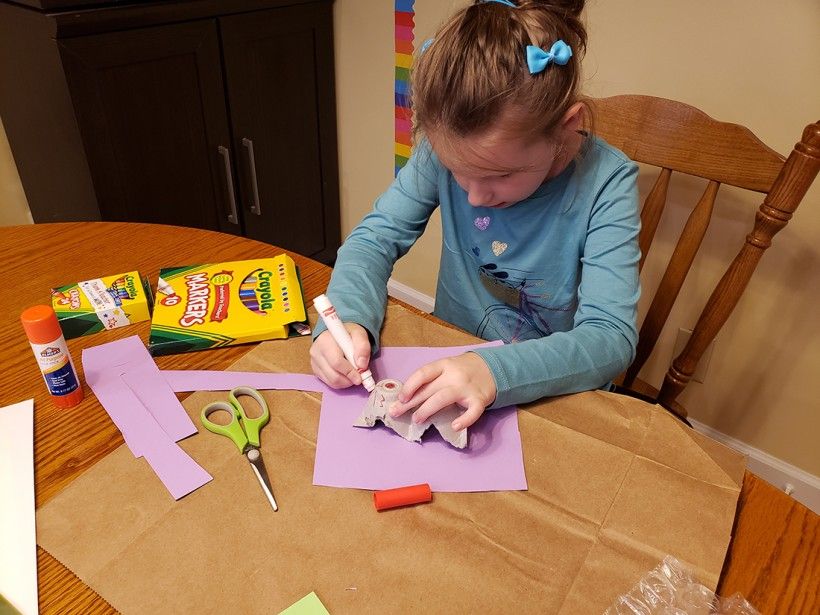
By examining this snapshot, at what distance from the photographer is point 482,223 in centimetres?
94

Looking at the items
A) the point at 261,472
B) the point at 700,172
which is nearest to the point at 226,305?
the point at 261,472

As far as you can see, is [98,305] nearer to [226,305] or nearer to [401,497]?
[226,305]

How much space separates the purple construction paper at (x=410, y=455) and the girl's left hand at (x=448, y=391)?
0.09 feet

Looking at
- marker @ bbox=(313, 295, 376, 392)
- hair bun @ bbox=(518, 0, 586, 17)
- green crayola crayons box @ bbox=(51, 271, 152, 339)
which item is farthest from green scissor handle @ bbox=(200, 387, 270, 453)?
hair bun @ bbox=(518, 0, 586, 17)

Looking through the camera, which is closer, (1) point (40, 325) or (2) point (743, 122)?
(1) point (40, 325)

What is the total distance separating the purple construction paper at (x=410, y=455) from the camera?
0.58 meters

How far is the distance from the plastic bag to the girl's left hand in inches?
8.3

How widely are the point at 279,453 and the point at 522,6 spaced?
1.83 feet

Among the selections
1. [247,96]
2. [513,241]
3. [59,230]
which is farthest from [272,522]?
[247,96]

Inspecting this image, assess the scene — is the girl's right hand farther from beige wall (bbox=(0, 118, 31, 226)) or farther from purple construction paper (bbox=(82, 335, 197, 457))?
beige wall (bbox=(0, 118, 31, 226))

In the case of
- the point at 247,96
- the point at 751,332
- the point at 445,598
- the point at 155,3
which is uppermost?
the point at 155,3

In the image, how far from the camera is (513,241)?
0.93 meters

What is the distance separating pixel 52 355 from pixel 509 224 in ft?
2.03

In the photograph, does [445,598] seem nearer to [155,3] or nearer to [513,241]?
[513,241]
